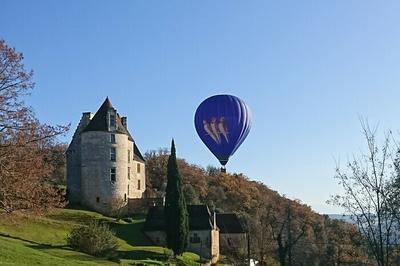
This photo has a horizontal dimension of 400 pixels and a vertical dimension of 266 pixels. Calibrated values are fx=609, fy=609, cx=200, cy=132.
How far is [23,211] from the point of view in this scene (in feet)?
83.5

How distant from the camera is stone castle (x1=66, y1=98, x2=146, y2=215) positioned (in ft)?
220

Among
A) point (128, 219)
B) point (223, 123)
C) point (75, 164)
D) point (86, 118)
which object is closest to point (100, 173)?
point (75, 164)

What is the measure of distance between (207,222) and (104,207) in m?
11.7

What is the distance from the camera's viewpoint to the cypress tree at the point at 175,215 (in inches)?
2082

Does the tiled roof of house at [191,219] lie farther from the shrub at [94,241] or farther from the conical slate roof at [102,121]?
the shrub at [94,241]

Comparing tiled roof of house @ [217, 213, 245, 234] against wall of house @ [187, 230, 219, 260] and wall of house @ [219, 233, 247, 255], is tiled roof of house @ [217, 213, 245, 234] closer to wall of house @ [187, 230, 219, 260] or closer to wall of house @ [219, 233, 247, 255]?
wall of house @ [219, 233, 247, 255]

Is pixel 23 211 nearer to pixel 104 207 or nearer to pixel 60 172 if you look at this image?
pixel 104 207

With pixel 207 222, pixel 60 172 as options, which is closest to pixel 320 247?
pixel 207 222

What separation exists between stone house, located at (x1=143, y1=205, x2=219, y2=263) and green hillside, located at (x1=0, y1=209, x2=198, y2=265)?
1416 millimetres

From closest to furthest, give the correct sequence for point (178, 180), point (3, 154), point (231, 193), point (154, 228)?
point (3, 154), point (178, 180), point (154, 228), point (231, 193)

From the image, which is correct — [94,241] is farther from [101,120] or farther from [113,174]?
[101,120]

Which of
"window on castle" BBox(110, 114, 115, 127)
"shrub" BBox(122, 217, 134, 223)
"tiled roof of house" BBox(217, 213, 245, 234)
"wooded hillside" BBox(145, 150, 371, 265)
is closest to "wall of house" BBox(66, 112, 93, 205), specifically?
"window on castle" BBox(110, 114, 115, 127)

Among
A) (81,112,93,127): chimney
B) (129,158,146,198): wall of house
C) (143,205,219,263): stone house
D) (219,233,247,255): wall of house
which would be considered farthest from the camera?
(81,112,93,127): chimney

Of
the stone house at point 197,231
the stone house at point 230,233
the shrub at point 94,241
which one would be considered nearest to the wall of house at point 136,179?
the stone house at point 197,231
